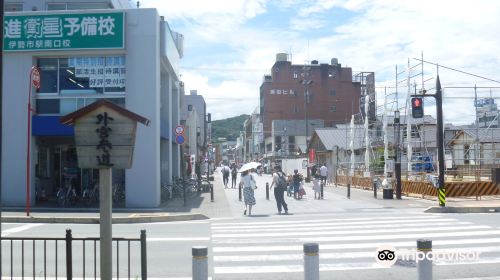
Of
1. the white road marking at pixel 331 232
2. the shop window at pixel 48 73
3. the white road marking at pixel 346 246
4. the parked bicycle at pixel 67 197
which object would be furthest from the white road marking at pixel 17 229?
the shop window at pixel 48 73

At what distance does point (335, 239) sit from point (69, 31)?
15.0m

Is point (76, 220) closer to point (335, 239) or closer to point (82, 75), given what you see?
point (82, 75)

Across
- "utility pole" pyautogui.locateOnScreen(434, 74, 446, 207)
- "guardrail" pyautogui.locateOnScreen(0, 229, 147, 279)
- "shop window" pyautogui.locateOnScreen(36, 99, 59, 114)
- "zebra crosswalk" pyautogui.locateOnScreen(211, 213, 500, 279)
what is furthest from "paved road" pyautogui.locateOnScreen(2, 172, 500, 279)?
"shop window" pyautogui.locateOnScreen(36, 99, 59, 114)

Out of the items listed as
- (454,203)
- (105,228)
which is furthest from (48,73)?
(105,228)

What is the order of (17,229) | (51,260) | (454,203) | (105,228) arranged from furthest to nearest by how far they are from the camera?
(454,203)
(17,229)
(51,260)
(105,228)

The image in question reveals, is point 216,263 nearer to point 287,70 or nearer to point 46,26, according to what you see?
point 46,26

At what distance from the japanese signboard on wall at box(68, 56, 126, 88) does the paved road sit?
7.53 metres

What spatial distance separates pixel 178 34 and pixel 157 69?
1192 centimetres

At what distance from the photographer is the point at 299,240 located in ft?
44.6

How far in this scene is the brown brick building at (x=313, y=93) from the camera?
9769 cm

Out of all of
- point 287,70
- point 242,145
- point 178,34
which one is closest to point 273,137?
point 287,70

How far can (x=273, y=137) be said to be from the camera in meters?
93.1

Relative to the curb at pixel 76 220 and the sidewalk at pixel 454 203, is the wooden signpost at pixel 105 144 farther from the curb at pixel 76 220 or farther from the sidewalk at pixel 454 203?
the sidewalk at pixel 454 203

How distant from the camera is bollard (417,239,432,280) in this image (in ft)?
22.0
